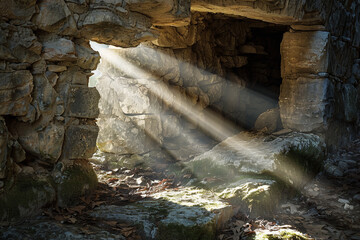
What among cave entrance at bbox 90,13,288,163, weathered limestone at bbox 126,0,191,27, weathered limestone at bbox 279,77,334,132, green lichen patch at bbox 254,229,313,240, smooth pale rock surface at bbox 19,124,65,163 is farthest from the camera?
weathered limestone at bbox 279,77,334,132

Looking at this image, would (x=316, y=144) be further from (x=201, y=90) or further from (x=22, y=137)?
(x=22, y=137)

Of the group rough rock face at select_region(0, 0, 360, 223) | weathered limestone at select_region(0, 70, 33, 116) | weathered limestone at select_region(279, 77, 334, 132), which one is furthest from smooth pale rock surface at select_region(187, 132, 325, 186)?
weathered limestone at select_region(0, 70, 33, 116)

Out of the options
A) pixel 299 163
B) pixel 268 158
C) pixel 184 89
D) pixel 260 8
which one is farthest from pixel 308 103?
pixel 184 89

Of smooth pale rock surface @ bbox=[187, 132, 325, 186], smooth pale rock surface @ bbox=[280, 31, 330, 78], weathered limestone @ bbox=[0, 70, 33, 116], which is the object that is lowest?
smooth pale rock surface @ bbox=[187, 132, 325, 186]

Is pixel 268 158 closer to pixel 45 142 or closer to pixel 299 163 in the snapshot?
pixel 299 163

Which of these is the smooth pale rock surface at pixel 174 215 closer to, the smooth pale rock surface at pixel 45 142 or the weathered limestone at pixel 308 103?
the smooth pale rock surface at pixel 45 142

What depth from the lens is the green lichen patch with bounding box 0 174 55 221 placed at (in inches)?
103

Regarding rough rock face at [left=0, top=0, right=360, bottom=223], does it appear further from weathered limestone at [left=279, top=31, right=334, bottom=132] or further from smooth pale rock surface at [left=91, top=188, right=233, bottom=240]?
smooth pale rock surface at [left=91, top=188, right=233, bottom=240]

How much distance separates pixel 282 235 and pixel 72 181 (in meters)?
2.04

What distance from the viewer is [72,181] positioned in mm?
3203

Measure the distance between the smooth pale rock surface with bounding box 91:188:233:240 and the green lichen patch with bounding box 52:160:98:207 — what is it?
272 mm

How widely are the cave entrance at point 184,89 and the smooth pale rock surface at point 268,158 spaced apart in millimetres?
779

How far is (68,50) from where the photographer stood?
304 centimetres

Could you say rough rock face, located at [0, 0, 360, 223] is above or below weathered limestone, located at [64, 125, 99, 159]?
above
